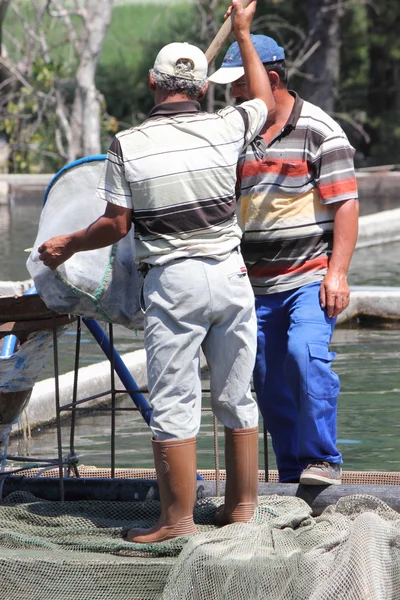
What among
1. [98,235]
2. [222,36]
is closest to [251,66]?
[222,36]

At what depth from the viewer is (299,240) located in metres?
4.50

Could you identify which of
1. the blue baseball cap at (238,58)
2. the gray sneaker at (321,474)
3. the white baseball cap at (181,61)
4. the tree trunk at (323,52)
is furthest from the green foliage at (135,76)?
the white baseball cap at (181,61)

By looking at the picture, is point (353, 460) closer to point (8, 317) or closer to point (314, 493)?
point (314, 493)

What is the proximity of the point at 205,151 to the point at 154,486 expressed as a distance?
4.87ft

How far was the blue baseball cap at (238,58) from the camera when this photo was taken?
14.3 feet

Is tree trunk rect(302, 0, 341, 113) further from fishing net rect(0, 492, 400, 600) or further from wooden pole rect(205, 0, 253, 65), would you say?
fishing net rect(0, 492, 400, 600)

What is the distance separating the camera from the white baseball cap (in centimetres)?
372

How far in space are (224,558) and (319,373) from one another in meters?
0.91

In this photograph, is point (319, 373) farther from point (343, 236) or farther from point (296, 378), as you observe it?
point (343, 236)

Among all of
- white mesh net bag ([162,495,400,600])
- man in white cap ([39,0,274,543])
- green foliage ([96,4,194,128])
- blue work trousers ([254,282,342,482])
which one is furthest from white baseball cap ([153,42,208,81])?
green foliage ([96,4,194,128])

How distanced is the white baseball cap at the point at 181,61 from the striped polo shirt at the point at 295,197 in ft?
2.33

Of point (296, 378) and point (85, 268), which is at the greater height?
point (85, 268)

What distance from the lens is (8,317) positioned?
14.4ft

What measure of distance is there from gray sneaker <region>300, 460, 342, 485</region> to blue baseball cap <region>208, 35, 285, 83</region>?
149 centimetres
